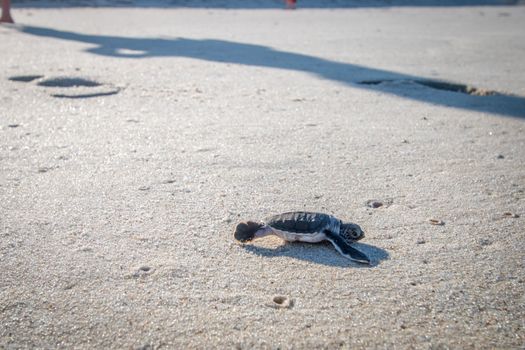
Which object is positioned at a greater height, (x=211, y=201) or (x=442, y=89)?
(x=442, y=89)

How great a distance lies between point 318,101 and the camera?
5074 millimetres

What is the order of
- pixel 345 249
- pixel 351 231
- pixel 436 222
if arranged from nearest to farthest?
pixel 345 249 → pixel 351 231 → pixel 436 222

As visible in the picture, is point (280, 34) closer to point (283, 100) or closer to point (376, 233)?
point (283, 100)

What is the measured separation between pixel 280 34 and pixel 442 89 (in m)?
5.41

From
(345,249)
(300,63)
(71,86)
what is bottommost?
(345,249)

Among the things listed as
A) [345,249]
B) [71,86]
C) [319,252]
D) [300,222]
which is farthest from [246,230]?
[71,86]

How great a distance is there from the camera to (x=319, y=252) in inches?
91.6

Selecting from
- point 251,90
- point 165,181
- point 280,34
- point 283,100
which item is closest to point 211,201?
point 165,181

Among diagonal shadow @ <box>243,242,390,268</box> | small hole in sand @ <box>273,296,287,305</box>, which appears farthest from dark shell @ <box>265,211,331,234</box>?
small hole in sand @ <box>273,296,287,305</box>

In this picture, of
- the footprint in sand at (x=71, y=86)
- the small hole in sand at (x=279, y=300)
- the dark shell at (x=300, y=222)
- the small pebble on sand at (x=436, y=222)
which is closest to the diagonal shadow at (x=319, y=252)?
the dark shell at (x=300, y=222)

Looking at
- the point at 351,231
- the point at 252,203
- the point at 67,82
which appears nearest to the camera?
the point at 351,231

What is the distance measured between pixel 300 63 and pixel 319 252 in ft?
17.1

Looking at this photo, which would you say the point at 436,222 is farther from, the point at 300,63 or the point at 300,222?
Result: the point at 300,63

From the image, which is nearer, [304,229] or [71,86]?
[304,229]
